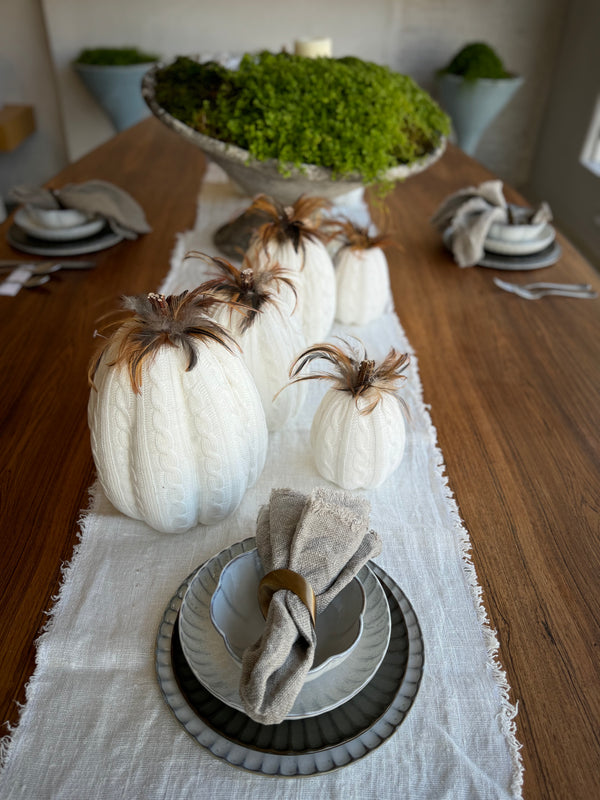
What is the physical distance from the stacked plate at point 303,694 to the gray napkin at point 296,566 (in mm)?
38

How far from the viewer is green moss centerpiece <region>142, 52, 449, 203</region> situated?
97cm

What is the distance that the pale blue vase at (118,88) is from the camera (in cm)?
288

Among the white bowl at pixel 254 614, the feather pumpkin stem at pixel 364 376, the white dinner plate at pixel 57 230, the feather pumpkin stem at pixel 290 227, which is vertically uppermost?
the feather pumpkin stem at pixel 290 227

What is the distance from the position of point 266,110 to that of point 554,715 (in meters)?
0.92

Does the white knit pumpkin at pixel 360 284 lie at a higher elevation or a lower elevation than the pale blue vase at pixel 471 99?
higher

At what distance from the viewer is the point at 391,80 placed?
42.4 inches

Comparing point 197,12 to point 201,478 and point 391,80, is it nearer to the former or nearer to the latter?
point 391,80

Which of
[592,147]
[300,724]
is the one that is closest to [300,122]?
[300,724]

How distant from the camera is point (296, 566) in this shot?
1.54 ft

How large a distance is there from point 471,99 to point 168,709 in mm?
3102

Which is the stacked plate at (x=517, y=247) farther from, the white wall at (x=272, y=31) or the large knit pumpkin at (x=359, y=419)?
the white wall at (x=272, y=31)

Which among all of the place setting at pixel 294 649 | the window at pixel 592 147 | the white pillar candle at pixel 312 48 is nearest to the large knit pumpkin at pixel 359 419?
the place setting at pixel 294 649

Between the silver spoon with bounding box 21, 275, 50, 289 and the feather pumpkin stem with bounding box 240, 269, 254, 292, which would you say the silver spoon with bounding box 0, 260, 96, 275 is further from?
the feather pumpkin stem with bounding box 240, 269, 254, 292

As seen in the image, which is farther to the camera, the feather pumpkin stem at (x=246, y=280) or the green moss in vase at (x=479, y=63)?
the green moss in vase at (x=479, y=63)
